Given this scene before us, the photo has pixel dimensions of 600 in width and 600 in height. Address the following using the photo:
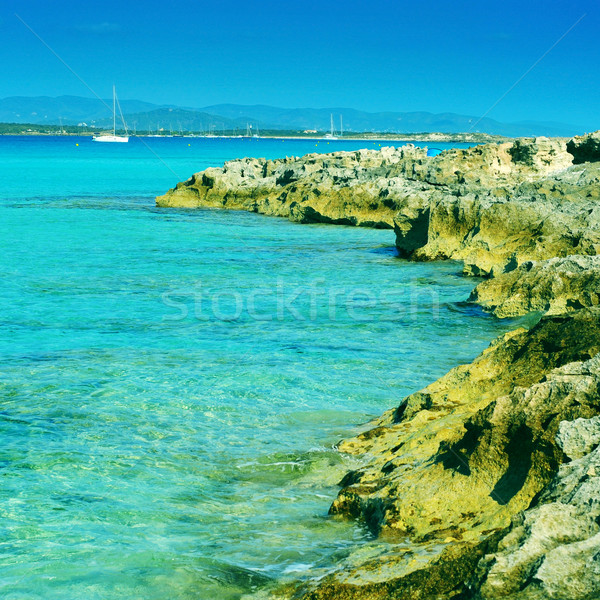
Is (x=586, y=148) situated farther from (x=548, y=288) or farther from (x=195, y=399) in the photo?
(x=195, y=399)

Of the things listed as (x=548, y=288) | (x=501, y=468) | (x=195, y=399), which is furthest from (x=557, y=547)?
(x=548, y=288)

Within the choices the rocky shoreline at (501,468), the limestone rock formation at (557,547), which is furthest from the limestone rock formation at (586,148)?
Answer: the limestone rock formation at (557,547)

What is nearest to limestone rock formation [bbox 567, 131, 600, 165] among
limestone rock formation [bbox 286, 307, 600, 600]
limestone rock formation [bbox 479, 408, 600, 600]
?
limestone rock formation [bbox 286, 307, 600, 600]

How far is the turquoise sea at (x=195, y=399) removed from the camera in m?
4.62

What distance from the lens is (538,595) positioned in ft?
9.17

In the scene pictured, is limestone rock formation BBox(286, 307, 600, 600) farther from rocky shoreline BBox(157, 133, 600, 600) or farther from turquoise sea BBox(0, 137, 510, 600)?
turquoise sea BBox(0, 137, 510, 600)

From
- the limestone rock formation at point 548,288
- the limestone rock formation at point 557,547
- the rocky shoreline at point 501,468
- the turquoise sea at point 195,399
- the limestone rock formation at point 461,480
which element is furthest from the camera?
the limestone rock formation at point 548,288

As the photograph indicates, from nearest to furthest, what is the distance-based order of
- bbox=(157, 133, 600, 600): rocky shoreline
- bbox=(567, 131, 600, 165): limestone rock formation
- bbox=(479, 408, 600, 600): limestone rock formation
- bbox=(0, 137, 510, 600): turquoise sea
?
bbox=(479, 408, 600, 600): limestone rock formation → bbox=(157, 133, 600, 600): rocky shoreline → bbox=(0, 137, 510, 600): turquoise sea → bbox=(567, 131, 600, 165): limestone rock formation

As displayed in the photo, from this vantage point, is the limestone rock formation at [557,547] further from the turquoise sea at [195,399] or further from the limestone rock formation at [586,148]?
the limestone rock formation at [586,148]

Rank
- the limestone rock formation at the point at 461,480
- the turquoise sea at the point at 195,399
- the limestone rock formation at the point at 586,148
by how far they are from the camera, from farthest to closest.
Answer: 1. the limestone rock formation at the point at 586,148
2. the turquoise sea at the point at 195,399
3. the limestone rock formation at the point at 461,480

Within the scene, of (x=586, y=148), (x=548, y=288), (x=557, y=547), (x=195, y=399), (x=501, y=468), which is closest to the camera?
(x=557, y=547)

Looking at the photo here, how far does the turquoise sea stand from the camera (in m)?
4.62

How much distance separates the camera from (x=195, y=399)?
798cm

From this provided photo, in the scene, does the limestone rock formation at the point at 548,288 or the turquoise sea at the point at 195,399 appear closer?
the turquoise sea at the point at 195,399
